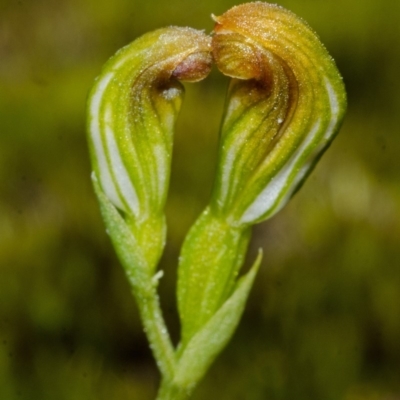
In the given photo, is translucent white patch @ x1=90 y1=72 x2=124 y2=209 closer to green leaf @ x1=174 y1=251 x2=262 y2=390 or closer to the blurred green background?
green leaf @ x1=174 y1=251 x2=262 y2=390

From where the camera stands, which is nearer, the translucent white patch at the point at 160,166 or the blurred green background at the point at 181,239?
the translucent white patch at the point at 160,166

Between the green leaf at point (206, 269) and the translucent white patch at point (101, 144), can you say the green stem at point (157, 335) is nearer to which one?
the green leaf at point (206, 269)

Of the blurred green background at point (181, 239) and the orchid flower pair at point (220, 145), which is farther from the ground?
the orchid flower pair at point (220, 145)

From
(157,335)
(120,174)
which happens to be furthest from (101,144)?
(157,335)

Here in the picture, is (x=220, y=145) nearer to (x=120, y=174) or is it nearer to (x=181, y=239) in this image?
(x=120, y=174)

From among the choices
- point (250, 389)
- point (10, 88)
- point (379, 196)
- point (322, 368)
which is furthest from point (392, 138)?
point (10, 88)

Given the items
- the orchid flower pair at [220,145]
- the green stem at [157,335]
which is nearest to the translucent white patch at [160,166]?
the orchid flower pair at [220,145]

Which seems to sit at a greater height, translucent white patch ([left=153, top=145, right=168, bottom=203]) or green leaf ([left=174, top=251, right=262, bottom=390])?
translucent white patch ([left=153, top=145, right=168, bottom=203])

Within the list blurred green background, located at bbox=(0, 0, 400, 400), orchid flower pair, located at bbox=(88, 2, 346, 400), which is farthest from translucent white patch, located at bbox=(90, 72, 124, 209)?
blurred green background, located at bbox=(0, 0, 400, 400)
